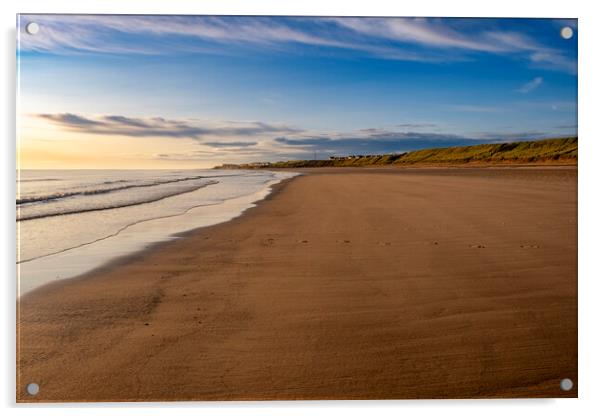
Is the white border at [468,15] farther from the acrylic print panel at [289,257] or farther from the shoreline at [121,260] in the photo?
the shoreline at [121,260]

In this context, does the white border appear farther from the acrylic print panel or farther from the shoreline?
the shoreline

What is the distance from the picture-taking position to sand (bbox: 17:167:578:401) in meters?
3.37

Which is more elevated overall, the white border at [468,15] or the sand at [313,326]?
the white border at [468,15]

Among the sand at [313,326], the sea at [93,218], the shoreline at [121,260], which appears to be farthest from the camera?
the sea at [93,218]

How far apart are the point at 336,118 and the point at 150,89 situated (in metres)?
1.67

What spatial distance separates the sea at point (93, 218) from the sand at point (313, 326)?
43cm

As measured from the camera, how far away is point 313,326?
376cm

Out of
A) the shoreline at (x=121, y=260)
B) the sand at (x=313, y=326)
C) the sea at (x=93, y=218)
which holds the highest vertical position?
the sea at (x=93, y=218)

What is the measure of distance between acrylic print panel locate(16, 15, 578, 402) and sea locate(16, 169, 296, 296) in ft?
0.28

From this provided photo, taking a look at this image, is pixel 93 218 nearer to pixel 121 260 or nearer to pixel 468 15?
pixel 121 260

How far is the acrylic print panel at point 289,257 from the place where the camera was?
3414mm

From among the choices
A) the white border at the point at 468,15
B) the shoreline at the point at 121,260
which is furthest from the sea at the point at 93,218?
the white border at the point at 468,15

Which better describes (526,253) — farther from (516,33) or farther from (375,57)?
(375,57)

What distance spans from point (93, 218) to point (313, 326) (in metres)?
7.02
